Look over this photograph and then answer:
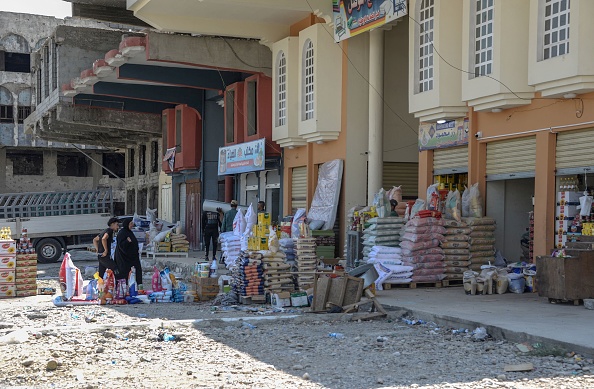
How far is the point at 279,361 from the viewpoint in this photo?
9797 millimetres

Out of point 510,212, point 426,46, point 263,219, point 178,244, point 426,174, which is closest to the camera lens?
point 510,212

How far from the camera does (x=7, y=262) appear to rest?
17391 mm

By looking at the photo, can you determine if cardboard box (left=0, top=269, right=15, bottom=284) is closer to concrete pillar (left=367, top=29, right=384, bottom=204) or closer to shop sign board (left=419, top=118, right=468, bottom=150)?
concrete pillar (left=367, top=29, right=384, bottom=204)

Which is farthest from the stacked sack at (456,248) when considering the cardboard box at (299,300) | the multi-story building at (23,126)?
the multi-story building at (23,126)

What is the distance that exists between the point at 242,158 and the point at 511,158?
12.5 meters

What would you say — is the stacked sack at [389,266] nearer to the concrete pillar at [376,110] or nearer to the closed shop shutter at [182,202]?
the concrete pillar at [376,110]

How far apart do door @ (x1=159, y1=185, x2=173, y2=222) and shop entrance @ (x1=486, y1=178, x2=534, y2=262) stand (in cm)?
2200

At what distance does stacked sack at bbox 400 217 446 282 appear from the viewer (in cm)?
1639

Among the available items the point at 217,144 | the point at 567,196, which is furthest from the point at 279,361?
the point at 217,144

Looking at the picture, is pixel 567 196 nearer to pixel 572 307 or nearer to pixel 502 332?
pixel 572 307

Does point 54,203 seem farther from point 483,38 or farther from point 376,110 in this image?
point 483,38

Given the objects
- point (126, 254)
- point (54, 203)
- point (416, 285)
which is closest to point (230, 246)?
point (126, 254)

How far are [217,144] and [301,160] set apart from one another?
896cm

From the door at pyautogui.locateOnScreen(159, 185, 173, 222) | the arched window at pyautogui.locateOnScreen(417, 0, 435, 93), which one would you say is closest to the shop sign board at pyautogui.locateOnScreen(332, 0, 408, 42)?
the arched window at pyautogui.locateOnScreen(417, 0, 435, 93)
